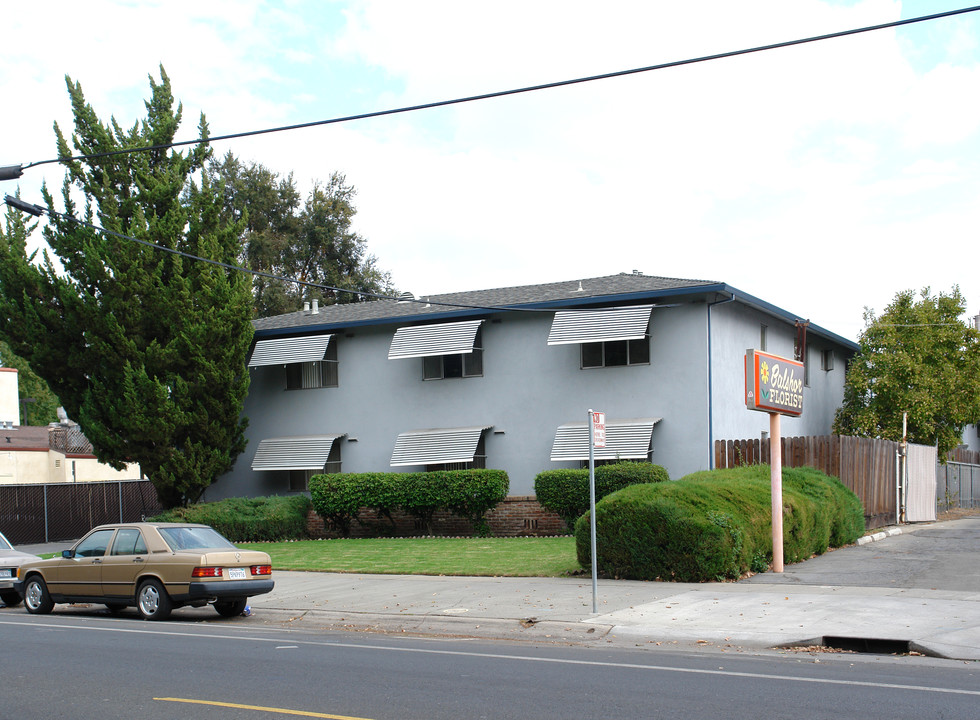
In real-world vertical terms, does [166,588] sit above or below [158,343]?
below

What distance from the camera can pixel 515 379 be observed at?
26828 millimetres

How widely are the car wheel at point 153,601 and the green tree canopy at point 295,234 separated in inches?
1474

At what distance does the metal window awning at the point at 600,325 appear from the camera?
24.2 m

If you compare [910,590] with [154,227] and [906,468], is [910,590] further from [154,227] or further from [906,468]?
[154,227]

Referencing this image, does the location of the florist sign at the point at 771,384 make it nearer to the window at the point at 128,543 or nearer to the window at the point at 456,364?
the window at the point at 128,543

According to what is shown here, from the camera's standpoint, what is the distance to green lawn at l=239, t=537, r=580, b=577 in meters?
18.5

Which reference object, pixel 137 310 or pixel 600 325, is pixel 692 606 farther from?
pixel 137 310

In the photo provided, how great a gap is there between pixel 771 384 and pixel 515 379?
33.8 feet

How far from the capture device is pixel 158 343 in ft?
85.6

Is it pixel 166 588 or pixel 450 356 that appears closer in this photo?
pixel 166 588

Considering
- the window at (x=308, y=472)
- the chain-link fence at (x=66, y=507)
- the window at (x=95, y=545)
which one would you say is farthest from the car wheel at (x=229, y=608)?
the chain-link fence at (x=66, y=507)

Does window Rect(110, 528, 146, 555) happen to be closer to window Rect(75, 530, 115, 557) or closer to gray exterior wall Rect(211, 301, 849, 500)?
window Rect(75, 530, 115, 557)

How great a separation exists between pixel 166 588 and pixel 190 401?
1295 centimetres

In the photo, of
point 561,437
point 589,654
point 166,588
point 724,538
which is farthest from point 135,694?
point 561,437
